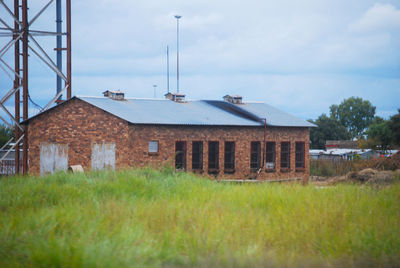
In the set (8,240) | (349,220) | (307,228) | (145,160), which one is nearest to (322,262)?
(307,228)

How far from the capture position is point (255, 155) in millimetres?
27078

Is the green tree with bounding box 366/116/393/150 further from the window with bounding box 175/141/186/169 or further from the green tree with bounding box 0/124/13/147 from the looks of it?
the green tree with bounding box 0/124/13/147

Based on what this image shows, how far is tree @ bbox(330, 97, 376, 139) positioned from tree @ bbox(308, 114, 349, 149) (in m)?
12.9

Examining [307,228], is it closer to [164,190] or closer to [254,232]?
[254,232]

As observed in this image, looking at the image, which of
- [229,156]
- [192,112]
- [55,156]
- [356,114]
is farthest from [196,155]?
[356,114]

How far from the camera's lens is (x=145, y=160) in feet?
74.7

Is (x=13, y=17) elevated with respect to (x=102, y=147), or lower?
elevated

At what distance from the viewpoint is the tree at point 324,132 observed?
6336 cm

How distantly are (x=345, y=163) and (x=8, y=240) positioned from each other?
25.8 metres

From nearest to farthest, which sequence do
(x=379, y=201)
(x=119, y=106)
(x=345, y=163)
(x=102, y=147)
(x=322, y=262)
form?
1. (x=322, y=262)
2. (x=379, y=201)
3. (x=102, y=147)
4. (x=119, y=106)
5. (x=345, y=163)

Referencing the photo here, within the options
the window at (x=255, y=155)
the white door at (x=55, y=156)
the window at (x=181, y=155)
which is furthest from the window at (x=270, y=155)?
the white door at (x=55, y=156)

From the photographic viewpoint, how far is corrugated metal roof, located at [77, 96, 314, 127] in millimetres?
23656

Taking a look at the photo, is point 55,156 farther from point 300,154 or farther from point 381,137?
point 381,137

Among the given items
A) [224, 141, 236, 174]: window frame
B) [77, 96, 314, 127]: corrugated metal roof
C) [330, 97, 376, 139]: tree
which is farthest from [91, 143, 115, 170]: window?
[330, 97, 376, 139]: tree
